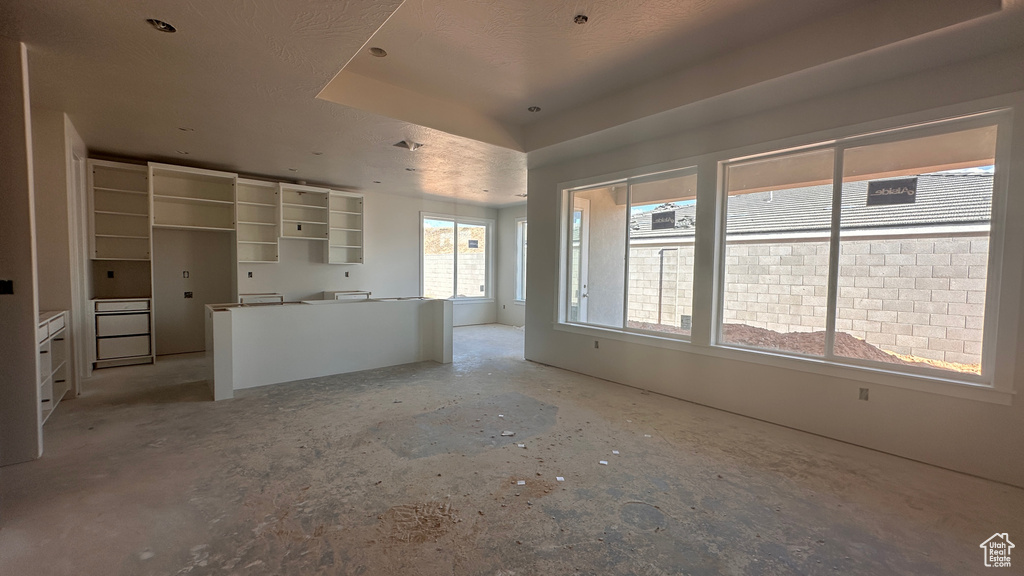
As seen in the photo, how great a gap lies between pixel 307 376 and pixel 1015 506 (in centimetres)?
583

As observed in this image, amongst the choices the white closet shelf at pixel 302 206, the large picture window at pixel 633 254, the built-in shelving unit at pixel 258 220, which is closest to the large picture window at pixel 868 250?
the large picture window at pixel 633 254

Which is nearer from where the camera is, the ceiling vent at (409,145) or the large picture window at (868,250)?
the large picture window at (868,250)

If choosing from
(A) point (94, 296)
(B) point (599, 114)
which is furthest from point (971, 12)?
(A) point (94, 296)

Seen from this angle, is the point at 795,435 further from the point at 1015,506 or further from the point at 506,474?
the point at 506,474

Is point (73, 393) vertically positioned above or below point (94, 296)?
below

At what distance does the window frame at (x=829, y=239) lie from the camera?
2.58m

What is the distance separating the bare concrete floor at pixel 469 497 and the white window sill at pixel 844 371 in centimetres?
41

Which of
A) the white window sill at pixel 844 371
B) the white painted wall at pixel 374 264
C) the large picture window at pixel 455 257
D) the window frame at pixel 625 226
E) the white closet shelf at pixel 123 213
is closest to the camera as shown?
the white window sill at pixel 844 371

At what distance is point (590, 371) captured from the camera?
16.7 feet

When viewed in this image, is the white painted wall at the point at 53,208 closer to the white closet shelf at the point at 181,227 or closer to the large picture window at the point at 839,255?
the white closet shelf at the point at 181,227

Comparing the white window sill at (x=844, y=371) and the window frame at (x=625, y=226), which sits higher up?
the window frame at (x=625, y=226)

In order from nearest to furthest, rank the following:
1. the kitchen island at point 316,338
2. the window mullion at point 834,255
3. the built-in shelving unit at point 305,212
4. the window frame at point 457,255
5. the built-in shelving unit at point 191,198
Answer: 1. the window mullion at point 834,255
2. the kitchen island at point 316,338
3. the built-in shelving unit at point 191,198
4. the built-in shelving unit at point 305,212
5. the window frame at point 457,255

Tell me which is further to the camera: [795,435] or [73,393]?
[73,393]

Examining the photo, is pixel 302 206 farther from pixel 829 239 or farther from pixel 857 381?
pixel 857 381
